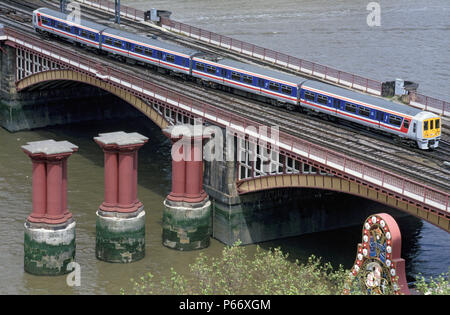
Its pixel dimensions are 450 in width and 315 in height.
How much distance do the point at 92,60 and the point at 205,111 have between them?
20470 millimetres

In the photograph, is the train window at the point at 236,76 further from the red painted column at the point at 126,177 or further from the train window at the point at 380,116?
the red painted column at the point at 126,177

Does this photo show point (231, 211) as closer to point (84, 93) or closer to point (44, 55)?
point (44, 55)

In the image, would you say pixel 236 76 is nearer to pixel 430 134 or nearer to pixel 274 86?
pixel 274 86

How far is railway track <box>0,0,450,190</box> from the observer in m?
57.3

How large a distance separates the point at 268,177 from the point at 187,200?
5.42 meters

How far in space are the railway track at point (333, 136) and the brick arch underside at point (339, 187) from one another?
2.79m

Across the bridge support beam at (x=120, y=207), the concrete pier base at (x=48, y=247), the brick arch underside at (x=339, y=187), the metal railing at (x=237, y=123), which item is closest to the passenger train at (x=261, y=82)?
the metal railing at (x=237, y=123)

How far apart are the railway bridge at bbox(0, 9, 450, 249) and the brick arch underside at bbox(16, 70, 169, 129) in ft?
0.36

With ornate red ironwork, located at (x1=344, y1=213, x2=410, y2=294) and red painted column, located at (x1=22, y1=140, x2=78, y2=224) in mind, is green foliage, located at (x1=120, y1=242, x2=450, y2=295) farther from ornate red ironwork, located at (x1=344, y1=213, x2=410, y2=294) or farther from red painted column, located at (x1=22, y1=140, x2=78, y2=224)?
red painted column, located at (x1=22, y1=140, x2=78, y2=224)

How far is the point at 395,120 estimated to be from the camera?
62.1 metres

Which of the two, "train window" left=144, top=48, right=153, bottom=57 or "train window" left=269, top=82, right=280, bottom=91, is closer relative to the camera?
"train window" left=269, top=82, right=280, bottom=91

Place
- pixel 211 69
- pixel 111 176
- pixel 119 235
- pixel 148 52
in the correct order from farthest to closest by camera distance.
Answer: pixel 148 52
pixel 211 69
pixel 119 235
pixel 111 176

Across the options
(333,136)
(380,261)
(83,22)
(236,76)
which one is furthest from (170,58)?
(380,261)

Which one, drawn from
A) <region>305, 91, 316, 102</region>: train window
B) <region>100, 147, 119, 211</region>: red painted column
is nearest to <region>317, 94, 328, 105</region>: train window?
<region>305, 91, 316, 102</region>: train window
